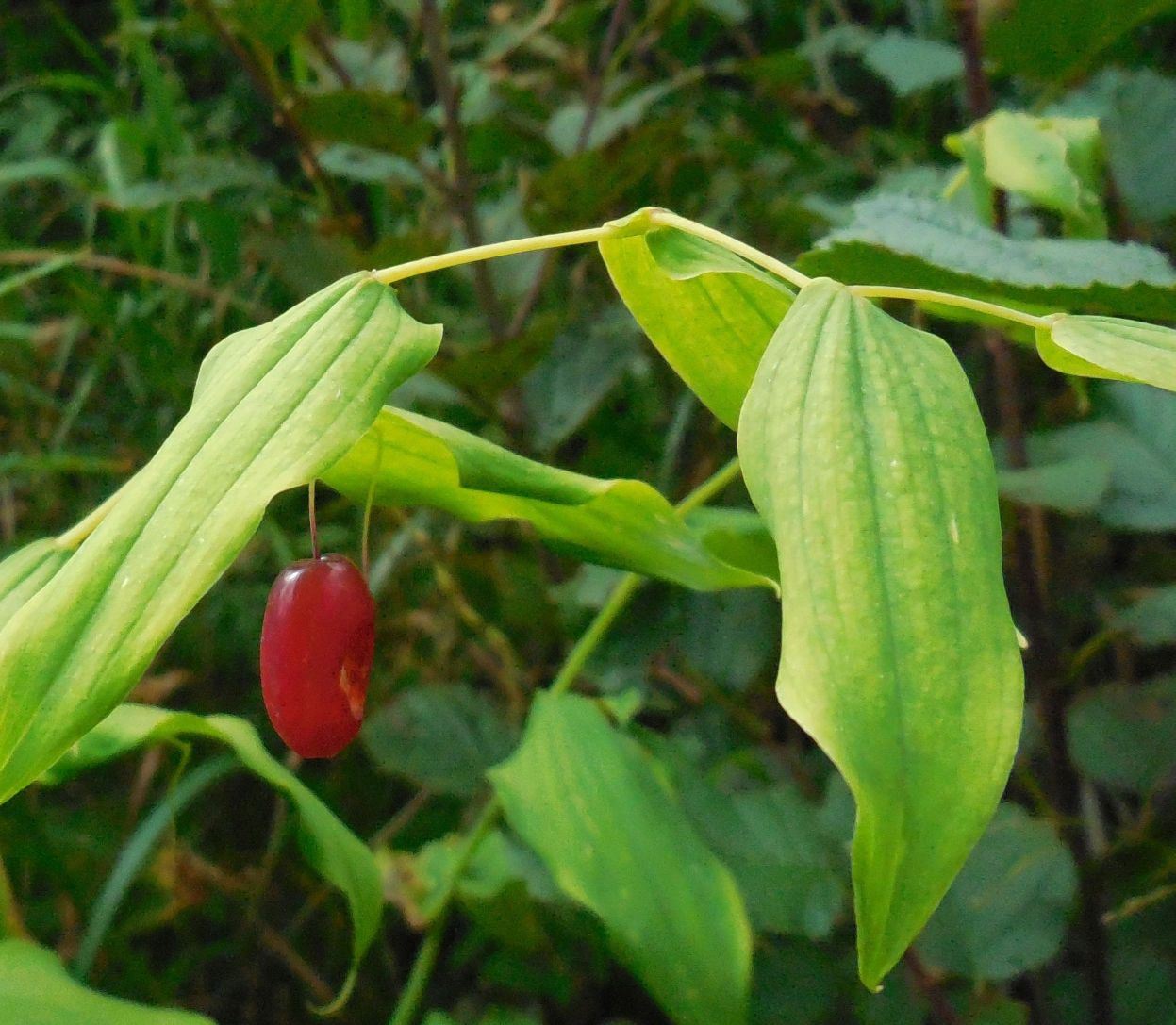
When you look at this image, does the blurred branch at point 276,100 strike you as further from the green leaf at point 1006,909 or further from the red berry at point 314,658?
the green leaf at point 1006,909

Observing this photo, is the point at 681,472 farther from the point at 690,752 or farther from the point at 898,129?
the point at 898,129

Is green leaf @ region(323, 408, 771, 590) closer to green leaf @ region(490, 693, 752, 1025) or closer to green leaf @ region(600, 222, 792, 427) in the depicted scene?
green leaf @ region(600, 222, 792, 427)

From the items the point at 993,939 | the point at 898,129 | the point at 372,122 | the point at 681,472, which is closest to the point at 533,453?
the point at 681,472

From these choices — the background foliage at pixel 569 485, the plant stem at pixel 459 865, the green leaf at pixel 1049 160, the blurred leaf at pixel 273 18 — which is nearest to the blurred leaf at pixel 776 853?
the background foliage at pixel 569 485

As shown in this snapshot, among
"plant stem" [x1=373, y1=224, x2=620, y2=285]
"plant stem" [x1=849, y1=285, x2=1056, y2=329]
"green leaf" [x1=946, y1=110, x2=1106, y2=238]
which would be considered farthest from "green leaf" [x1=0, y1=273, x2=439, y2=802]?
"green leaf" [x1=946, y1=110, x2=1106, y2=238]

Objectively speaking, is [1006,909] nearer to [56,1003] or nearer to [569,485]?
[569,485]

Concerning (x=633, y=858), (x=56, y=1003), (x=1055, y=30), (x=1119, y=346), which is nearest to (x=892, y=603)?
(x=1119, y=346)
